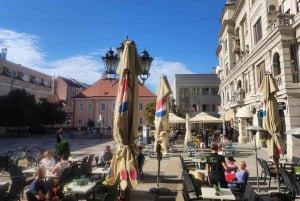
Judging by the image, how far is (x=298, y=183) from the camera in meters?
7.47

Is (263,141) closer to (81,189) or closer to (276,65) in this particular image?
(276,65)

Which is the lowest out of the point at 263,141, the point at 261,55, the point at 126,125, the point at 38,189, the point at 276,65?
the point at 38,189

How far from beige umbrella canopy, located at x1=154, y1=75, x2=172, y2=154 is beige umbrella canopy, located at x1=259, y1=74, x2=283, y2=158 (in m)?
3.60

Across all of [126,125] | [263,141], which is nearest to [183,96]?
[263,141]

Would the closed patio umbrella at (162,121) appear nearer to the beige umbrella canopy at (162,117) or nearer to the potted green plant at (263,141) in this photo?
the beige umbrella canopy at (162,117)

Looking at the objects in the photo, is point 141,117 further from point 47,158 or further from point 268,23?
point 47,158

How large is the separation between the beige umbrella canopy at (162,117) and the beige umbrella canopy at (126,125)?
14.4 feet

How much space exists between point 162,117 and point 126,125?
5.09 m

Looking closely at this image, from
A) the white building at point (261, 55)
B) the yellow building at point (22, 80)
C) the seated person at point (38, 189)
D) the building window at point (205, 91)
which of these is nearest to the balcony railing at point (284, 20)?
the white building at point (261, 55)

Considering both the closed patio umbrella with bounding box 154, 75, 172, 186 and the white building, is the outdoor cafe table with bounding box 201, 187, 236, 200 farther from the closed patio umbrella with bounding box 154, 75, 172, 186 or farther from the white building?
the white building

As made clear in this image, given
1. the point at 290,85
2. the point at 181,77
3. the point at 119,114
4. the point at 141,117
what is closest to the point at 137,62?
the point at 119,114

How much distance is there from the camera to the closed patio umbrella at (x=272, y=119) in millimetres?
8578

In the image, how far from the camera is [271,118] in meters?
8.89

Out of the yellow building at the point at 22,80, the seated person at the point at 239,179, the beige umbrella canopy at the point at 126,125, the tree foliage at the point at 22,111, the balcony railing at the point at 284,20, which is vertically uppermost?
the yellow building at the point at 22,80
